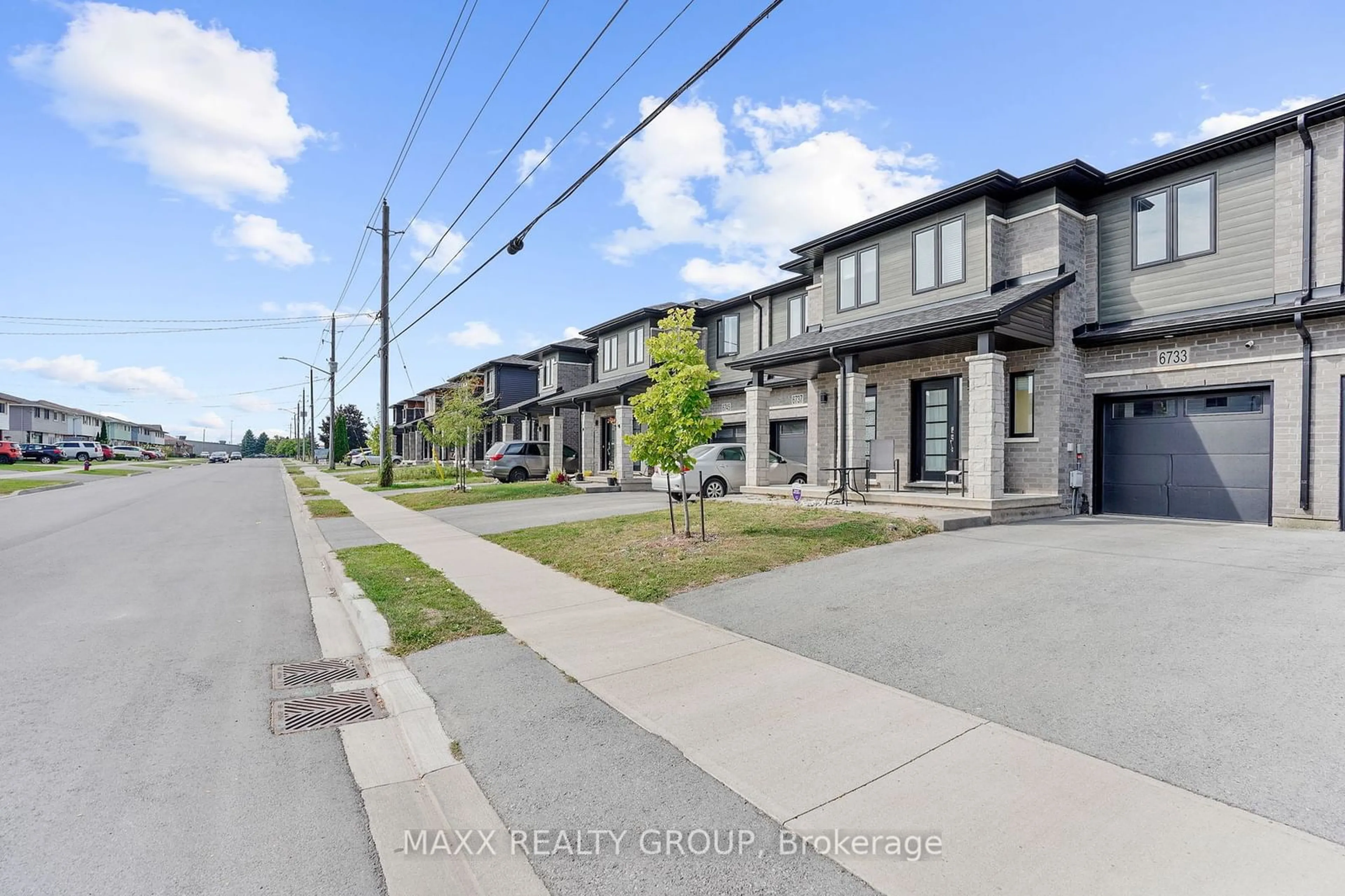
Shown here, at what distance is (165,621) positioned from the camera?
22.9 feet

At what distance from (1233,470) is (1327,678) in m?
Result: 9.72

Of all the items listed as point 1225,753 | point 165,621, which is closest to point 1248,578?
point 1225,753

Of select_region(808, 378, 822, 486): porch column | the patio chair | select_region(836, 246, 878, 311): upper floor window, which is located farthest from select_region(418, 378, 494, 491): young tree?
the patio chair

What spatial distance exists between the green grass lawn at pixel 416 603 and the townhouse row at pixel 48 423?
237 ft

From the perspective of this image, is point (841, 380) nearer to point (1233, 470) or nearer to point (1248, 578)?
point (1233, 470)

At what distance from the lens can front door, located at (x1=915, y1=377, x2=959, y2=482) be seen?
1589 centimetres

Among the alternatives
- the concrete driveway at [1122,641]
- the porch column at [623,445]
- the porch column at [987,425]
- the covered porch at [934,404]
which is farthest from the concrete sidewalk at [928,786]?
the porch column at [623,445]

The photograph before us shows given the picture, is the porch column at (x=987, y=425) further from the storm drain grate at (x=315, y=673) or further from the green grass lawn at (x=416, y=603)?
the storm drain grate at (x=315, y=673)

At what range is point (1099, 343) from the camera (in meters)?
13.7

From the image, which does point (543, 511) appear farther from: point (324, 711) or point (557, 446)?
point (557, 446)

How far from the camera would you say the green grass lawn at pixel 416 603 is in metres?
6.16

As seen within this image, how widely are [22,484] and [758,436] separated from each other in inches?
1187

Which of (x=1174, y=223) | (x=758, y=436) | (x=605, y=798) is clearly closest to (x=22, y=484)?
(x=758, y=436)

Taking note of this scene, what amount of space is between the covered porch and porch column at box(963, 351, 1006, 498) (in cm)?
2
